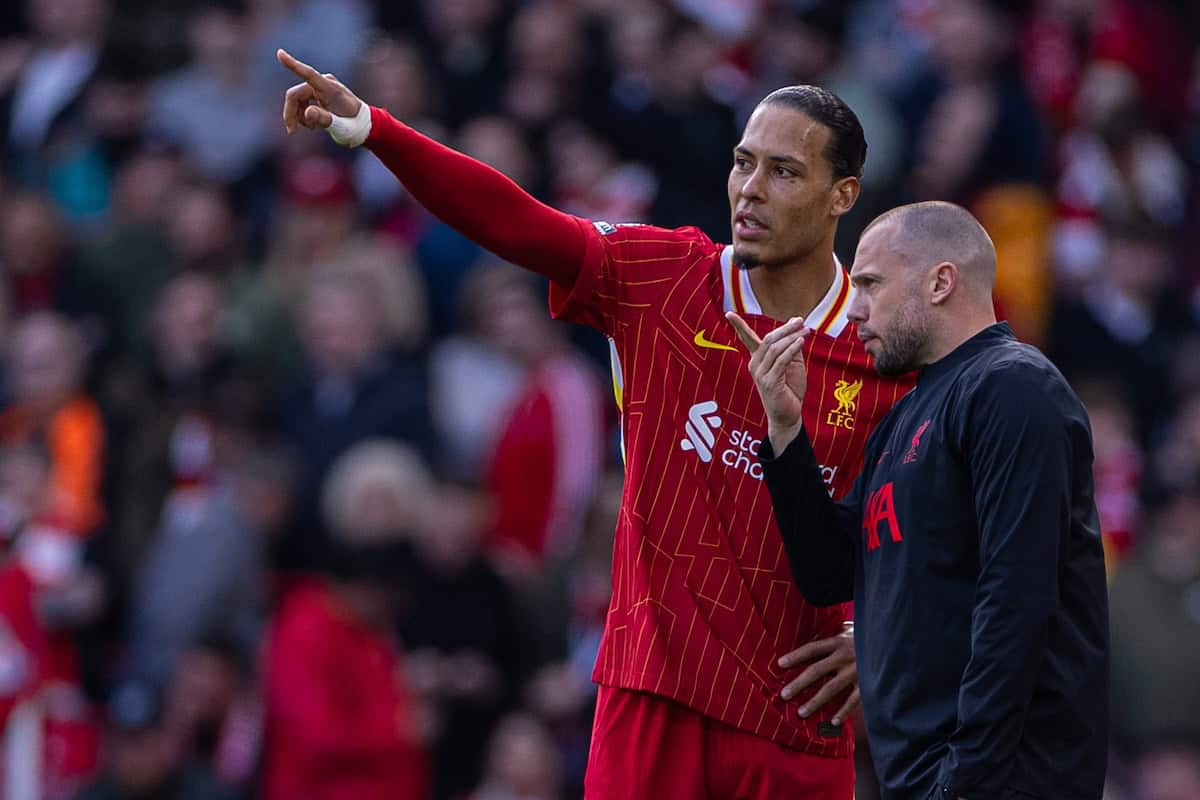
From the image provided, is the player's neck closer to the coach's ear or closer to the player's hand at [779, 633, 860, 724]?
the coach's ear

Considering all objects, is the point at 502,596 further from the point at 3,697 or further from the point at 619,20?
the point at 619,20

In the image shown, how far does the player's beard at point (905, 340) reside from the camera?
487 centimetres

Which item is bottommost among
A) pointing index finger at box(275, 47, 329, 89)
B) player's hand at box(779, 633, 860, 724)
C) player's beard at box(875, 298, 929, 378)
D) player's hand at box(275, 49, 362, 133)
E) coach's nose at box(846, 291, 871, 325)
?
player's hand at box(779, 633, 860, 724)

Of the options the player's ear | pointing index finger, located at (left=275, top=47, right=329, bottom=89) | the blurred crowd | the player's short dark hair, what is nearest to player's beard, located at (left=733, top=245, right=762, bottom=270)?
the player's short dark hair

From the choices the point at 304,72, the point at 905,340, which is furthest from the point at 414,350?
the point at 905,340

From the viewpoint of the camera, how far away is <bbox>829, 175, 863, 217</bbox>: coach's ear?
209 inches

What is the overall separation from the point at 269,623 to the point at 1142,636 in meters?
3.92

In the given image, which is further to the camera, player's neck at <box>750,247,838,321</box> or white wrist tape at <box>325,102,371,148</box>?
player's neck at <box>750,247,838,321</box>

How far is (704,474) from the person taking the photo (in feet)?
17.3

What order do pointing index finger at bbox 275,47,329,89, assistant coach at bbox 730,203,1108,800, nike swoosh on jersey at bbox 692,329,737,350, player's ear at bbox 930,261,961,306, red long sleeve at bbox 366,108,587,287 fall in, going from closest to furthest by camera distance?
1. assistant coach at bbox 730,203,1108,800
2. pointing index finger at bbox 275,47,329,89
3. player's ear at bbox 930,261,961,306
4. red long sleeve at bbox 366,108,587,287
5. nike swoosh on jersey at bbox 692,329,737,350

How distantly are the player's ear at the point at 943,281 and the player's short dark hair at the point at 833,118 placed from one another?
0.49 metres

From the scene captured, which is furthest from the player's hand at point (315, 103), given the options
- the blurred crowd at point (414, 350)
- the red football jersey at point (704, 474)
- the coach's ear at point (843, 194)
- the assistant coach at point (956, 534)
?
the blurred crowd at point (414, 350)

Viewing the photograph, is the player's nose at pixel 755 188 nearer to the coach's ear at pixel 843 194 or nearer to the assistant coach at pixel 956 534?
the coach's ear at pixel 843 194

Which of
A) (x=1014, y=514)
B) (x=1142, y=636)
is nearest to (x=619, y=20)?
(x=1142, y=636)
